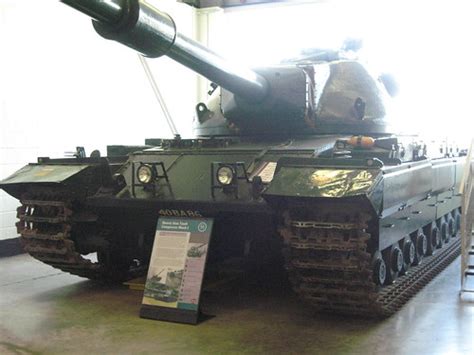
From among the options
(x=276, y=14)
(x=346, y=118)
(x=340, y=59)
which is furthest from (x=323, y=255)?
(x=276, y=14)

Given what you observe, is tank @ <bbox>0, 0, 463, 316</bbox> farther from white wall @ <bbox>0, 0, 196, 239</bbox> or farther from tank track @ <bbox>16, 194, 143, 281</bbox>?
white wall @ <bbox>0, 0, 196, 239</bbox>

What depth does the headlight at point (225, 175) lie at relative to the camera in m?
5.92

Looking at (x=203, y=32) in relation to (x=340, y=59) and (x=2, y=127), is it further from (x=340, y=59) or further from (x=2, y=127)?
(x=340, y=59)

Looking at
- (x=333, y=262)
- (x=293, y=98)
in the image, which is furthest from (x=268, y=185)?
(x=293, y=98)

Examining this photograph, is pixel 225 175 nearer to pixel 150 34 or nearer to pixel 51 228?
pixel 150 34

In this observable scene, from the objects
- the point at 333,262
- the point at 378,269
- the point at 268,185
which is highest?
the point at 268,185

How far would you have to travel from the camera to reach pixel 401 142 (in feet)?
21.7

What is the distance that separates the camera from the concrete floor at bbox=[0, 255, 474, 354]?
17.2ft

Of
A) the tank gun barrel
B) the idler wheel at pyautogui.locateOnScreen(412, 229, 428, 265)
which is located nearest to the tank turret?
the tank gun barrel

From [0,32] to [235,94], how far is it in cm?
453

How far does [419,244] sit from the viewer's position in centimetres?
805

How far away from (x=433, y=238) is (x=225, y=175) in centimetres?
386

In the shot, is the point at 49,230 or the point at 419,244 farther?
the point at 419,244

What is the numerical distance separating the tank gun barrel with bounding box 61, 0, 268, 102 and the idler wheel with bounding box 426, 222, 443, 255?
3661 millimetres
